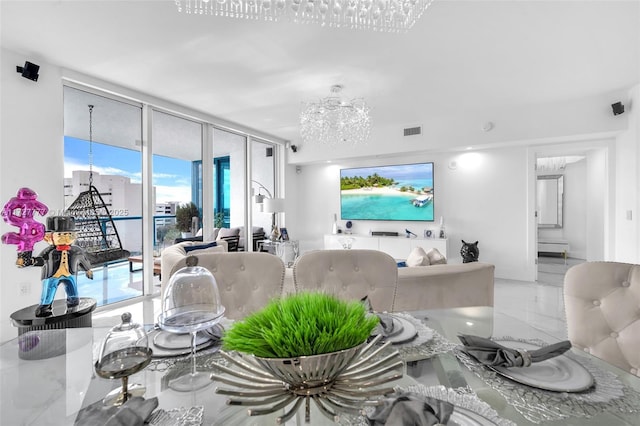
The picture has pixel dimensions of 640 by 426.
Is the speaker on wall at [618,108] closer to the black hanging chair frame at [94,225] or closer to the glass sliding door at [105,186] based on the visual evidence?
the glass sliding door at [105,186]

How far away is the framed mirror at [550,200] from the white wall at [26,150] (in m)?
8.56

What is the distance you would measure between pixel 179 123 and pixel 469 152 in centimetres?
495

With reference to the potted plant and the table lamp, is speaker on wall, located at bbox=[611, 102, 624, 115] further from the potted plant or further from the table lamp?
the potted plant

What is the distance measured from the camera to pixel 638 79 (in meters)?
→ 3.51

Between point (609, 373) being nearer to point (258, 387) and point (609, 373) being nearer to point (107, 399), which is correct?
point (258, 387)

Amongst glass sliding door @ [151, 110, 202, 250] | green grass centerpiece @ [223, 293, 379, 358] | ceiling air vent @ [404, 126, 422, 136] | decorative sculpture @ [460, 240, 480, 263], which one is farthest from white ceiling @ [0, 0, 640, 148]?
green grass centerpiece @ [223, 293, 379, 358]

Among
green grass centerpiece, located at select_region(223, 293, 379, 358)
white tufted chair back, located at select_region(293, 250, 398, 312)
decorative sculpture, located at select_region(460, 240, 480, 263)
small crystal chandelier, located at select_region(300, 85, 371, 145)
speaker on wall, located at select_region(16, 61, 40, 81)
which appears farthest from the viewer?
decorative sculpture, located at select_region(460, 240, 480, 263)

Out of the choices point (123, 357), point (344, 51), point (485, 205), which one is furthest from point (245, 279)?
point (485, 205)

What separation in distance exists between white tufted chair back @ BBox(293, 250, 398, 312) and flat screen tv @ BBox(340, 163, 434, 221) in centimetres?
433

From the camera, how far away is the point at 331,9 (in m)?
1.92

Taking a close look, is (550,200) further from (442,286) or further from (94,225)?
(94,225)

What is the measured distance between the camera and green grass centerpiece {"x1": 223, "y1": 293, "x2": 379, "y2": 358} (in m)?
0.52

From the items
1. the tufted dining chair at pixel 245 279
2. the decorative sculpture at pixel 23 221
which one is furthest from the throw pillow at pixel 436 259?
the decorative sculpture at pixel 23 221

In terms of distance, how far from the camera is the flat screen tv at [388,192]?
223 inches
